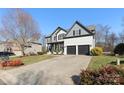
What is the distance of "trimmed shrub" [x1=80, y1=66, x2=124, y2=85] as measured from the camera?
827cm

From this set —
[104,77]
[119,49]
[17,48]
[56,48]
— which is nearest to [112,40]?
[119,49]

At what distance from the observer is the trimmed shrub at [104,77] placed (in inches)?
326

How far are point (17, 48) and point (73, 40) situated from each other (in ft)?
31.1

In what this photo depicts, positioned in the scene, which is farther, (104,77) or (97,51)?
(97,51)

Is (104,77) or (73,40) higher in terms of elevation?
(73,40)

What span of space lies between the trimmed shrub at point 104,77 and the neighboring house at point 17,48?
18.0 metres

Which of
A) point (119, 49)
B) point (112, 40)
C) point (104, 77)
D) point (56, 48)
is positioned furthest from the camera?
point (56, 48)

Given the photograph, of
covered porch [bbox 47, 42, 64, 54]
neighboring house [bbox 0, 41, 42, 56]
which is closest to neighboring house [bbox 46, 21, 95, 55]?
→ covered porch [bbox 47, 42, 64, 54]

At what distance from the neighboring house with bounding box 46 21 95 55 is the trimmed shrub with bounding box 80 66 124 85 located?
58.6ft

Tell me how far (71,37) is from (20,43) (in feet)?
26.8

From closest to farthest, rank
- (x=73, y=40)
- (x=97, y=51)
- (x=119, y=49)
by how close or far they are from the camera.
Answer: (x=119, y=49) → (x=97, y=51) → (x=73, y=40)

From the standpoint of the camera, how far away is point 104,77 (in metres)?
8.41

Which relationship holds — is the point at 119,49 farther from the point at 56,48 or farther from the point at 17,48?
the point at 17,48
